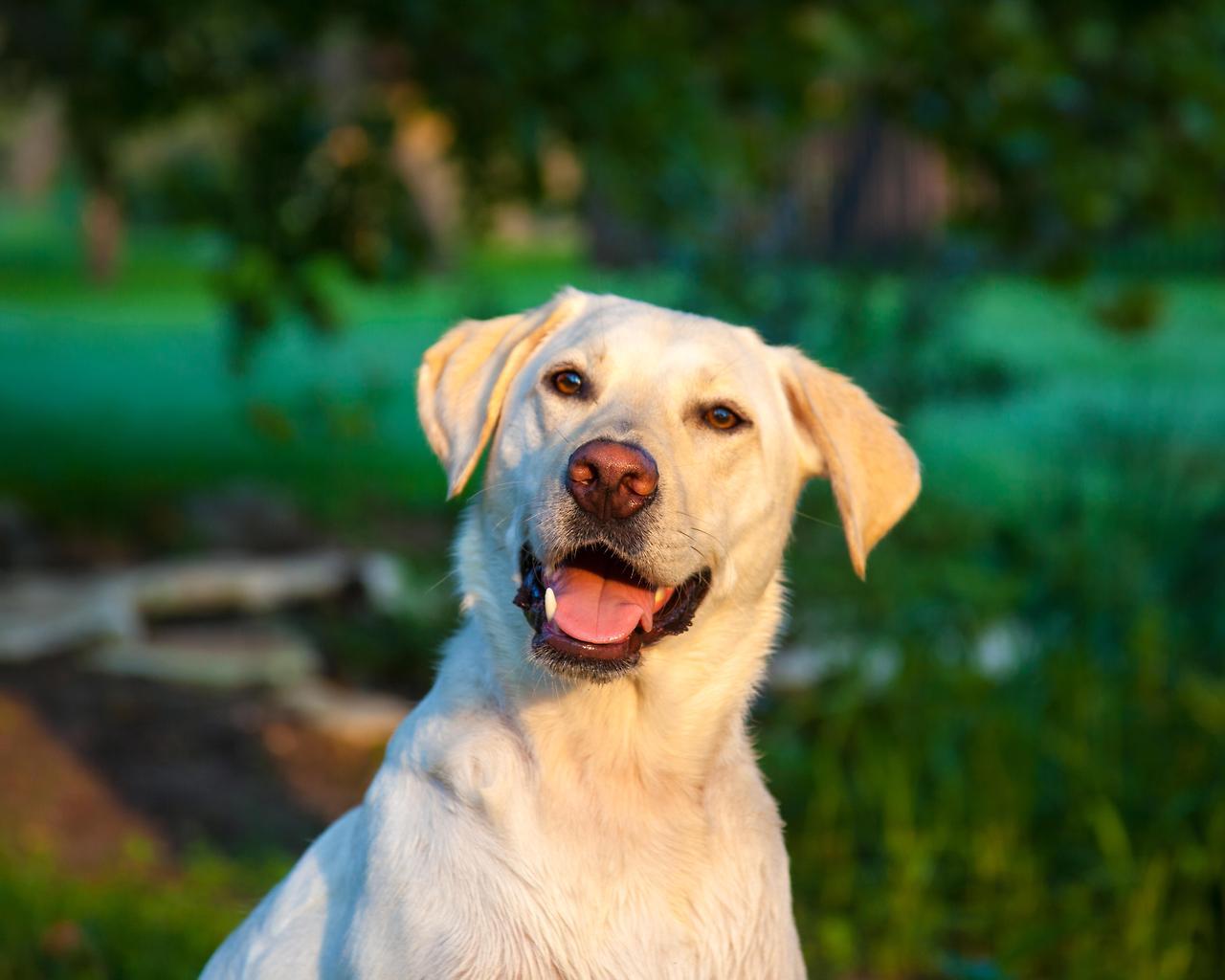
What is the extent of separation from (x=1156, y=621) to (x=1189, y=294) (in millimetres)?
3862

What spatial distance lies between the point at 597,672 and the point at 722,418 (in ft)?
2.13

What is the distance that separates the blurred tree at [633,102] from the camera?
6.02 metres

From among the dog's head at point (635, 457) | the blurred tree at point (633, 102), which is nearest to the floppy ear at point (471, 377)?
the dog's head at point (635, 457)

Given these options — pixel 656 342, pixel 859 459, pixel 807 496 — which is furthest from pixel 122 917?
pixel 807 496

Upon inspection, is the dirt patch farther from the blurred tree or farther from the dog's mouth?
the dog's mouth

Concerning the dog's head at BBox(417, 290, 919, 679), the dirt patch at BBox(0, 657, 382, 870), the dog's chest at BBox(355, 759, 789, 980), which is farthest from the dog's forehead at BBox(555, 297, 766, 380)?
the dirt patch at BBox(0, 657, 382, 870)

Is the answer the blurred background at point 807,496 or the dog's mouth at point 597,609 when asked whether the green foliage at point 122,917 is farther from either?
the dog's mouth at point 597,609

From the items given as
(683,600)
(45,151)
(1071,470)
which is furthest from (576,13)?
(45,151)

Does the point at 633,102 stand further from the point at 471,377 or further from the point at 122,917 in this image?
the point at 122,917

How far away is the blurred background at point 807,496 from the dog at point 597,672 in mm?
1993

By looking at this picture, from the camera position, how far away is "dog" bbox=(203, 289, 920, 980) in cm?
257

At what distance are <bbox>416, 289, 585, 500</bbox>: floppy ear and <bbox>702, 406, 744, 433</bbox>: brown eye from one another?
0.41 meters

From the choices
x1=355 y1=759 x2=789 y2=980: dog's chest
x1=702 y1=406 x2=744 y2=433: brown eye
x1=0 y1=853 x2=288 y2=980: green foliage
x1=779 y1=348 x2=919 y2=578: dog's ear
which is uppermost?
x1=702 y1=406 x2=744 y2=433: brown eye

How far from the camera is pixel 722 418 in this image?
10.0ft
